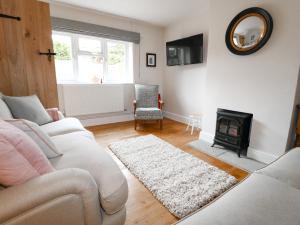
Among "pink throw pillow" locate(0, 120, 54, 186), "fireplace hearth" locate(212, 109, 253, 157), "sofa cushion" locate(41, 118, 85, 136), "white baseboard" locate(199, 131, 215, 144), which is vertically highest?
"pink throw pillow" locate(0, 120, 54, 186)

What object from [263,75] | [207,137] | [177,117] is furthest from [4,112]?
[177,117]

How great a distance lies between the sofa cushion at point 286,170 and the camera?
0.96m

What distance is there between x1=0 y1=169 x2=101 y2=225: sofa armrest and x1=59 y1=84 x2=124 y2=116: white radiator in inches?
112

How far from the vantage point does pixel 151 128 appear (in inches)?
145

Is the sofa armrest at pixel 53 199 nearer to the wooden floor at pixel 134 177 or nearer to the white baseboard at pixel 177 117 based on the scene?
the wooden floor at pixel 134 177

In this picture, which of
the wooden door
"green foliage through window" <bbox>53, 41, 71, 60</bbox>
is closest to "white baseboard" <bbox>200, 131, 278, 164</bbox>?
the wooden door

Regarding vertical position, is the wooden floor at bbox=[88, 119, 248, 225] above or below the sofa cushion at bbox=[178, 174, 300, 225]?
below

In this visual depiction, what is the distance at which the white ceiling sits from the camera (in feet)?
9.63

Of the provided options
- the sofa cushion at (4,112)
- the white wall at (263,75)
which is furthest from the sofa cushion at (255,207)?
the sofa cushion at (4,112)

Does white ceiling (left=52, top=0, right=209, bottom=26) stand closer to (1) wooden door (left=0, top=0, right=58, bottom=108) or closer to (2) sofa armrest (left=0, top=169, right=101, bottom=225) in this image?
(1) wooden door (left=0, top=0, right=58, bottom=108)

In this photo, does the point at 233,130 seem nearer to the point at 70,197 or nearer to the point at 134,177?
the point at 134,177

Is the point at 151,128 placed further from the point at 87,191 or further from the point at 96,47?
the point at 87,191

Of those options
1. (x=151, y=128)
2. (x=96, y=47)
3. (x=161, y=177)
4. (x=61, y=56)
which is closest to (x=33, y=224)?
(x=161, y=177)

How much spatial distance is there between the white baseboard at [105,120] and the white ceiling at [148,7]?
2246 mm
